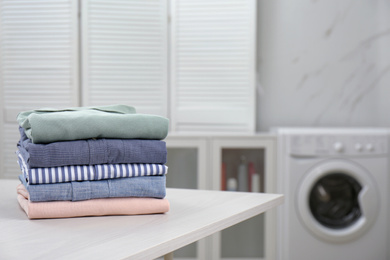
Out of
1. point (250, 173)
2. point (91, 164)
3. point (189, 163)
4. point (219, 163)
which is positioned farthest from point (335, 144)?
point (91, 164)

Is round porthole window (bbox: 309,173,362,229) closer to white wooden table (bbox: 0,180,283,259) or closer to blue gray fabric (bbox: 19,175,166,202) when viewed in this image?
white wooden table (bbox: 0,180,283,259)

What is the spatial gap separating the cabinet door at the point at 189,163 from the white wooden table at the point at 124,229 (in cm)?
171

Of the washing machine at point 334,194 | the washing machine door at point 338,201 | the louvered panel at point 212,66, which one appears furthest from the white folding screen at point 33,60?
the washing machine door at point 338,201

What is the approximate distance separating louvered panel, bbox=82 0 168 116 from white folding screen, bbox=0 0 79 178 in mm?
84

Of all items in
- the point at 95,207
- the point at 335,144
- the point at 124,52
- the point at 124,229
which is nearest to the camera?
the point at 124,229

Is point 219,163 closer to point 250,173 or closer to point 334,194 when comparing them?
point 250,173

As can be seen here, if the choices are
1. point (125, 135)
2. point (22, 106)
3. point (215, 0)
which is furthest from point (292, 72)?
point (125, 135)

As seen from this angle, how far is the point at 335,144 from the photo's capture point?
2924mm

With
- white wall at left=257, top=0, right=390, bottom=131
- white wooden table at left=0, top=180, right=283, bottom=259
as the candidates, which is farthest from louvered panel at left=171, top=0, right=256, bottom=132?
white wooden table at left=0, top=180, right=283, bottom=259

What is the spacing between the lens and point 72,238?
0.91 meters

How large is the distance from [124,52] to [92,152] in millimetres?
2120

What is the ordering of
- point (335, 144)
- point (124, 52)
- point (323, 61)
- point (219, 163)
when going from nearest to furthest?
1. point (335, 144)
2. point (219, 163)
3. point (124, 52)
4. point (323, 61)

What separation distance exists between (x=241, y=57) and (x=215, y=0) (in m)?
0.35

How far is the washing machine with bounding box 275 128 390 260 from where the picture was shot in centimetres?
292
